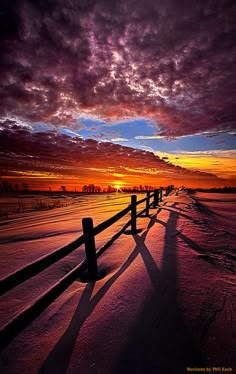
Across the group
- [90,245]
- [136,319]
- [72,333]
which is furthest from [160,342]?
[90,245]

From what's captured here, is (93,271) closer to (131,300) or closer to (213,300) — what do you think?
(131,300)

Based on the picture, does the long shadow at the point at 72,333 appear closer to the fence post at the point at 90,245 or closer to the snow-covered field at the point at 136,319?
the snow-covered field at the point at 136,319

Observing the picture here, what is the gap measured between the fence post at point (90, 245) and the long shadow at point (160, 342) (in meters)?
1.22

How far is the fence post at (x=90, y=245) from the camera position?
3062mm

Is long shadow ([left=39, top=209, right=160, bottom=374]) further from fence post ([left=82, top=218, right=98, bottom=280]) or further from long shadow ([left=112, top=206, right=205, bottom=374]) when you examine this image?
long shadow ([left=112, top=206, right=205, bottom=374])

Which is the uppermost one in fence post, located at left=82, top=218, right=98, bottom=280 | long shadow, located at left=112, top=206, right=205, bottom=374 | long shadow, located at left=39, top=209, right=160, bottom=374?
fence post, located at left=82, top=218, right=98, bottom=280

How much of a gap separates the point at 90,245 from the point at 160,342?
175 centimetres

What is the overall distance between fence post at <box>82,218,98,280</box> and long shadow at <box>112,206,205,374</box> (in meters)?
1.22

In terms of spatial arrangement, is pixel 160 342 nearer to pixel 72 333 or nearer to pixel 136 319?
pixel 136 319

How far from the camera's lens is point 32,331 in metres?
2.21

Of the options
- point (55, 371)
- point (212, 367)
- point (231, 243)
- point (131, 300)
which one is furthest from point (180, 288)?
point (231, 243)

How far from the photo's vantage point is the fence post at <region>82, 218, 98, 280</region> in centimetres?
306

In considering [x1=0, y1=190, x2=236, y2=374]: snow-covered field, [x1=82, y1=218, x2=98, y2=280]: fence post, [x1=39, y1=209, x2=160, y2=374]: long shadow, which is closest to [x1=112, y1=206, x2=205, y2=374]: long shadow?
[x1=0, y1=190, x2=236, y2=374]: snow-covered field

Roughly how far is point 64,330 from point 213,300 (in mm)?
2035
